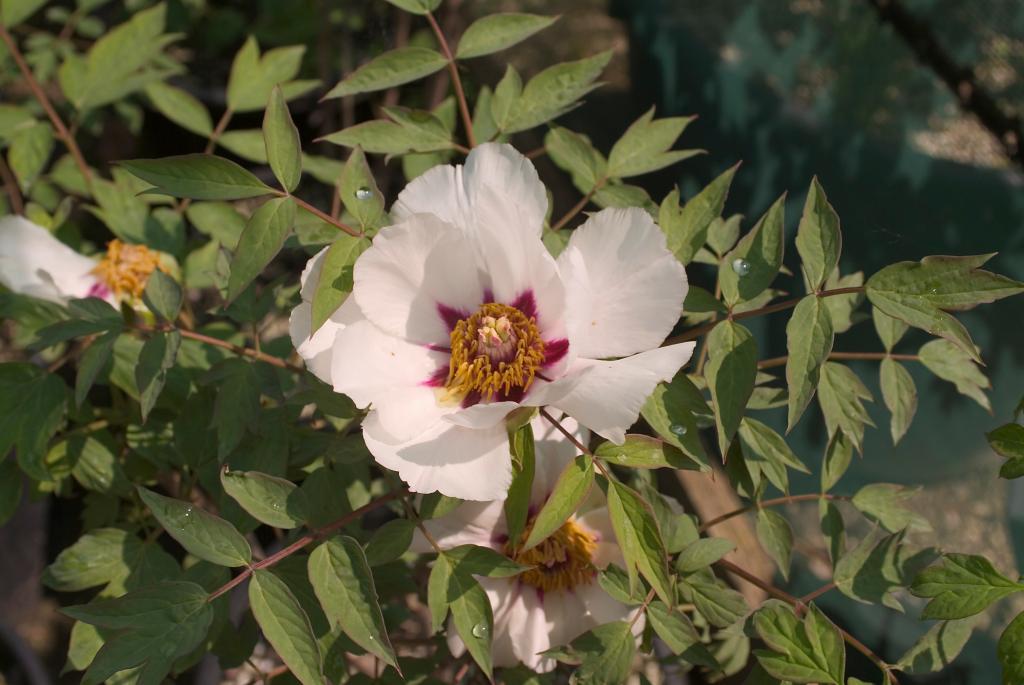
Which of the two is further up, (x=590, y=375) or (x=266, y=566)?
(x=590, y=375)

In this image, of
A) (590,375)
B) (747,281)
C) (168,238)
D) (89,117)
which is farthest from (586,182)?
(89,117)

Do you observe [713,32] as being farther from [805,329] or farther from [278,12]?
[805,329]

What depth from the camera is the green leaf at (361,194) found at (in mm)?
809

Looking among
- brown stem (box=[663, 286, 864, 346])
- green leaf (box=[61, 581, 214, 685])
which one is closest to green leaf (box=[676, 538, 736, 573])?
brown stem (box=[663, 286, 864, 346])

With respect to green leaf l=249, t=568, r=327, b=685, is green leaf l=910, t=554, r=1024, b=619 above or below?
above

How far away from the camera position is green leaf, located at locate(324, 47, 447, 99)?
908mm

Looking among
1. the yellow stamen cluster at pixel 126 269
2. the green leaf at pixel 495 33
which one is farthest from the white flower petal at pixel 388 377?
the yellow stamen cluster at pixel 126 269

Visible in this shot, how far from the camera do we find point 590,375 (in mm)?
705

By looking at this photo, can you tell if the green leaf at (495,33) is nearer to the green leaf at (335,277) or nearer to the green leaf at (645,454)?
the green leaf at (335,277)

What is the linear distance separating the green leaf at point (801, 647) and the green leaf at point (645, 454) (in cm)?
14

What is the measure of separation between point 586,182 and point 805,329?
323 millimetres

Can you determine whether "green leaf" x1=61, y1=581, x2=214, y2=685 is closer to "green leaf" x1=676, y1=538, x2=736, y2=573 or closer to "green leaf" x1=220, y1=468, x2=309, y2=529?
"green leaf" x1=220, y1=468, x2=309, y2=529

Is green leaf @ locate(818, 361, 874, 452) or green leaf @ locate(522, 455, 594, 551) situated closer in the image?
green leaf @ locate(522, 455, 594, 551)

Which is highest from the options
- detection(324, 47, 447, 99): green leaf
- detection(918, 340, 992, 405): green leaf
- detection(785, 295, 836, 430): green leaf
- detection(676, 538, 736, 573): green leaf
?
detection(324, 47, 447, 99): green leaf
